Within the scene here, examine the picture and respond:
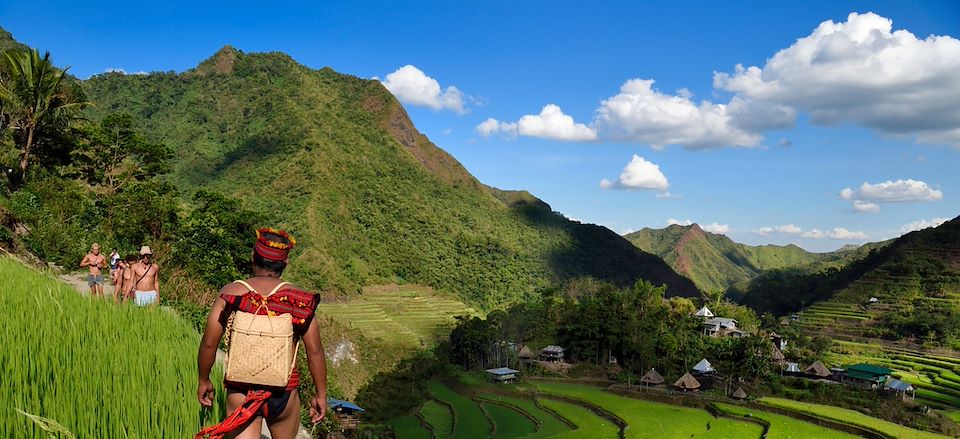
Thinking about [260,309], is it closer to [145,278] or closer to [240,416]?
[240,416]

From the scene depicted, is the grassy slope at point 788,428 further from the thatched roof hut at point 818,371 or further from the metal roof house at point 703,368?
the thatched roof hut at point 818,371

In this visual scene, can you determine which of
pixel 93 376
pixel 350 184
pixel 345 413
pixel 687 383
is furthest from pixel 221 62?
pixel 93 376

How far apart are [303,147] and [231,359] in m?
88.6

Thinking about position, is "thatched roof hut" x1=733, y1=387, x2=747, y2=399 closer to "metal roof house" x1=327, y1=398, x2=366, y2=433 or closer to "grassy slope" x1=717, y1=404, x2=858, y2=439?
"grassy slope" x1=717, y1=404, x2=858, y2=439

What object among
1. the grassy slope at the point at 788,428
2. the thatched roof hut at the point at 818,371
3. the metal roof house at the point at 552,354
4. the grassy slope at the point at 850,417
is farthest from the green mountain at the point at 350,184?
the grassy slope at the point at 850,417

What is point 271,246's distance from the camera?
2660 millimetres

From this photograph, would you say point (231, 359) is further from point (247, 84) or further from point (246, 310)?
point (247, 84)

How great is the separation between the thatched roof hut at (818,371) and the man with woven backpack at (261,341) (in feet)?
139

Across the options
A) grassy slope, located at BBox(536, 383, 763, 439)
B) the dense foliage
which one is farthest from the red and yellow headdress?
the dense foliage

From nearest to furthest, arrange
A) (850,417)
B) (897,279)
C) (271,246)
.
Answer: (271,246)
(850,417)
(897,279)

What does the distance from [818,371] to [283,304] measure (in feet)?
140

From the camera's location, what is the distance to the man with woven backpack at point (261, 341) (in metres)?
2.48

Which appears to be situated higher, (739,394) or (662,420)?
(739,394)

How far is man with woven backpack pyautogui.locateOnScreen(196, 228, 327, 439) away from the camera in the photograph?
8.14 feet
